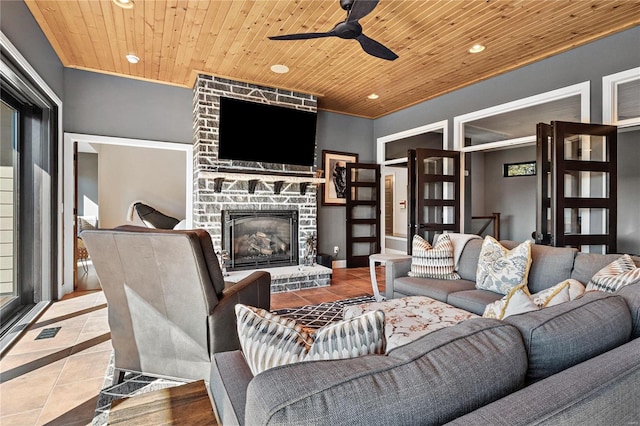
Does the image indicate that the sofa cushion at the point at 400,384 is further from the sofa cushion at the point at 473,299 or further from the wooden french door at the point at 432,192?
the wooden french door at the point at 432,192

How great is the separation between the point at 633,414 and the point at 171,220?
24.0 ft

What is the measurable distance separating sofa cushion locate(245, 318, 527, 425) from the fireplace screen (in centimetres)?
432

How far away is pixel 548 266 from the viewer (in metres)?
2.66

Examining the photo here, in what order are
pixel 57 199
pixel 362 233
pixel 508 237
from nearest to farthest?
pixel 57 199 → pixel 362 233 → pixel 508 237

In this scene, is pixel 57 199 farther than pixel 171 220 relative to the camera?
No

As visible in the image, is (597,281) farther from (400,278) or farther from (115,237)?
(115,237)

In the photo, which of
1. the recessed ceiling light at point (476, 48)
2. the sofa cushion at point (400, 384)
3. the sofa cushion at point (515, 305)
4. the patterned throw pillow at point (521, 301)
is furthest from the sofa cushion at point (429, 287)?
the recessed ceiling light at point (476, 48)

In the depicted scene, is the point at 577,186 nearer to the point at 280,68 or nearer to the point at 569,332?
the point at 569,332

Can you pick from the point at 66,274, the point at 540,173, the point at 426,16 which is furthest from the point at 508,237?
the point at 66,274

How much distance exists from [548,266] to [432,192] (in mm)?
2481

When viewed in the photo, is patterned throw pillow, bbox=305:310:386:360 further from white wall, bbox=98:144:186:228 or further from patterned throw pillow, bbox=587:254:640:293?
white wall, bbox=98:144:186:228

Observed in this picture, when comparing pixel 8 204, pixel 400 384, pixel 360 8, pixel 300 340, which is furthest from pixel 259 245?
pixel 400 384

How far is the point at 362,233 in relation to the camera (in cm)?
656

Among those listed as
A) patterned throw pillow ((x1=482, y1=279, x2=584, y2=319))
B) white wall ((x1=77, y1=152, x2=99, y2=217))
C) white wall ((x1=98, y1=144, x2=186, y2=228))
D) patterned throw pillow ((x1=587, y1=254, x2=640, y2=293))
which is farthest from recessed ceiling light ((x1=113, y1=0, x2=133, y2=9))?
white wall ((x1=77, y1=152, x2=99, y2=217))
